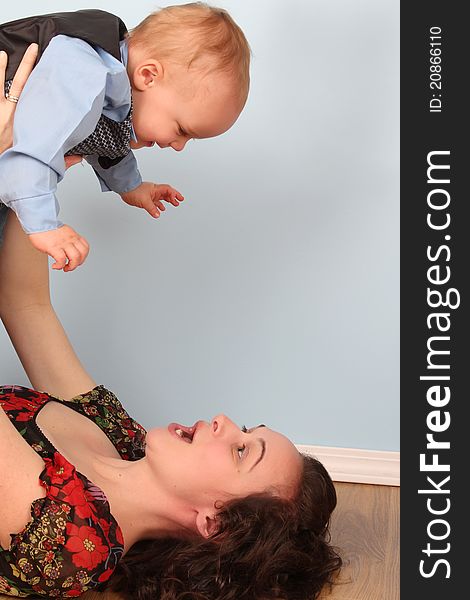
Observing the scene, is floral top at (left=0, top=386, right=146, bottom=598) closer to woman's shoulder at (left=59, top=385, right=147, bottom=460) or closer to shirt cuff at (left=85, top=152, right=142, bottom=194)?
woman's shoulder at (left=59, top=385, right=147, bottom=460)

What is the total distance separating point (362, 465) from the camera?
7.73 ft

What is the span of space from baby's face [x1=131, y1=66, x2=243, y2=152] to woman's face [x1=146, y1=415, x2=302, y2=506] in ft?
1.80

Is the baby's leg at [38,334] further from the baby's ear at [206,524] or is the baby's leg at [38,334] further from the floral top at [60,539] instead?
the baby's ear at [206,524]

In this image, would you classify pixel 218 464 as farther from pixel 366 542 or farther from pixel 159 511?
pixel 366 542

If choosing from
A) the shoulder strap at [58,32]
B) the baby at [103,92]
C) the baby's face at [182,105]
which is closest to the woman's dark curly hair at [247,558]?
the baby at [103,92]

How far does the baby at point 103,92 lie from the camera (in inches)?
60.1

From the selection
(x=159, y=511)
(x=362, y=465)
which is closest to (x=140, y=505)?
(x=159, y=511)

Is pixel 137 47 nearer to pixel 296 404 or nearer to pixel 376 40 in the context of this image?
pixel 376 40

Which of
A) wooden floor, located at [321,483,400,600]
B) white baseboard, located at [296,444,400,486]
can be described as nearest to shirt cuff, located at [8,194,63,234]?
wooden floor, located at [321,483,400,600]

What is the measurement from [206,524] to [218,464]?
116mm

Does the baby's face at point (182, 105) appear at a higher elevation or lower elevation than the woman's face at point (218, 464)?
higher

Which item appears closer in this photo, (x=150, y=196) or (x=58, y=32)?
(x=58, y=32)

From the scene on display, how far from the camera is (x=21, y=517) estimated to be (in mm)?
1524

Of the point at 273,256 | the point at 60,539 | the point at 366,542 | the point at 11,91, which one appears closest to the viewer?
the point at 60,539
